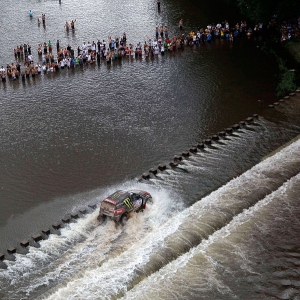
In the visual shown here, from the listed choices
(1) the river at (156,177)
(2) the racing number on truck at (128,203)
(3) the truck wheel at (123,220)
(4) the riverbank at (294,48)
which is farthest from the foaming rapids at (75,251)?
(4) the riverbank at (294,48)

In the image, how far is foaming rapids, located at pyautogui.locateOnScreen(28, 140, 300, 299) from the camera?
1281 inches

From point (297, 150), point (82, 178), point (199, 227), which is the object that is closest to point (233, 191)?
point (199, 227)

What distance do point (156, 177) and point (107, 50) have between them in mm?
30868

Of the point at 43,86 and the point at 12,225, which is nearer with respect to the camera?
the point at 12,225

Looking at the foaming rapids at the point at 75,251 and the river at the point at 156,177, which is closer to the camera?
the foaming rapids at the point at 75,251

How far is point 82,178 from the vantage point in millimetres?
44812

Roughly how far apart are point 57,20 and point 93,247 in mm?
56739

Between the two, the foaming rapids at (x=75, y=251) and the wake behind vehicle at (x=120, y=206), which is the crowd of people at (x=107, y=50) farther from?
the foaming rapids at (x=75, y=251)

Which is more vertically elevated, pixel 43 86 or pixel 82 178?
pixel 43 86

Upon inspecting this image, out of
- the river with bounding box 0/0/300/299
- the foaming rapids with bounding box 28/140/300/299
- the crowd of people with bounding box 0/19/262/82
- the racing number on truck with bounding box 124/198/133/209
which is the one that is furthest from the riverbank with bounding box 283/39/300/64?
the racing number on truck with bounding box 124/198/133/209

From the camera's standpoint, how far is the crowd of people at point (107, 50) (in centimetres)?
6644

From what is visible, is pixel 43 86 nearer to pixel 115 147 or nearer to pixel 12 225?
pixel 115 147

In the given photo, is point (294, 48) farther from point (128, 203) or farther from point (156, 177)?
point (128, 203)

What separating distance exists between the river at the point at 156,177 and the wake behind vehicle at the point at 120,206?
0.67m
